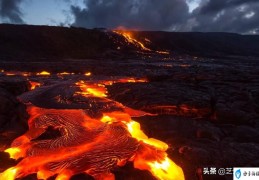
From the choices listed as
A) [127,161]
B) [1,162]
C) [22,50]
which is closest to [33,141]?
[1,162]

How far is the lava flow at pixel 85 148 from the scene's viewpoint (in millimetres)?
5441

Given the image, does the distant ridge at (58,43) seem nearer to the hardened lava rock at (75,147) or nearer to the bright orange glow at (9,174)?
the hardened lava rock at (75,147)

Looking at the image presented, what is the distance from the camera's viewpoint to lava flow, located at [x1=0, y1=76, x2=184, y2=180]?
544 cm

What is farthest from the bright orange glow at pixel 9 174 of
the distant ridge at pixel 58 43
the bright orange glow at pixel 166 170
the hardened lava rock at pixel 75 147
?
the distant ridge at pixel 58 43

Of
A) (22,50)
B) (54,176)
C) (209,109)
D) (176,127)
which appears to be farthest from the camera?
(22,50)

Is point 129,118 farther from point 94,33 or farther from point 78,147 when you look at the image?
point 94,33

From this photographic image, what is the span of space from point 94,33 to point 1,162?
53.1 m

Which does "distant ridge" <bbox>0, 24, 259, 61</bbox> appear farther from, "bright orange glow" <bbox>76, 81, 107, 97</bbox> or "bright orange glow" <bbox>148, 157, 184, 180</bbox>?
"bright orange glow" <bbox>148, 157, 184, 180</bbox>

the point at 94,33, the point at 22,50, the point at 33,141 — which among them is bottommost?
the point at 33,141

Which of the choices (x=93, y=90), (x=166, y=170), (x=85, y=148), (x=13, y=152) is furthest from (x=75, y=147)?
(x=93, y=90)

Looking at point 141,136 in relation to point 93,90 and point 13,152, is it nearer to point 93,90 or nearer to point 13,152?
point 13,152

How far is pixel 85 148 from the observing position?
6.31m

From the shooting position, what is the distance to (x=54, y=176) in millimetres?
5234

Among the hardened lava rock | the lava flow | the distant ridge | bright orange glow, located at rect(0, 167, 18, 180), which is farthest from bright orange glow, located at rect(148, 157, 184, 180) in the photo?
the distant ridge
